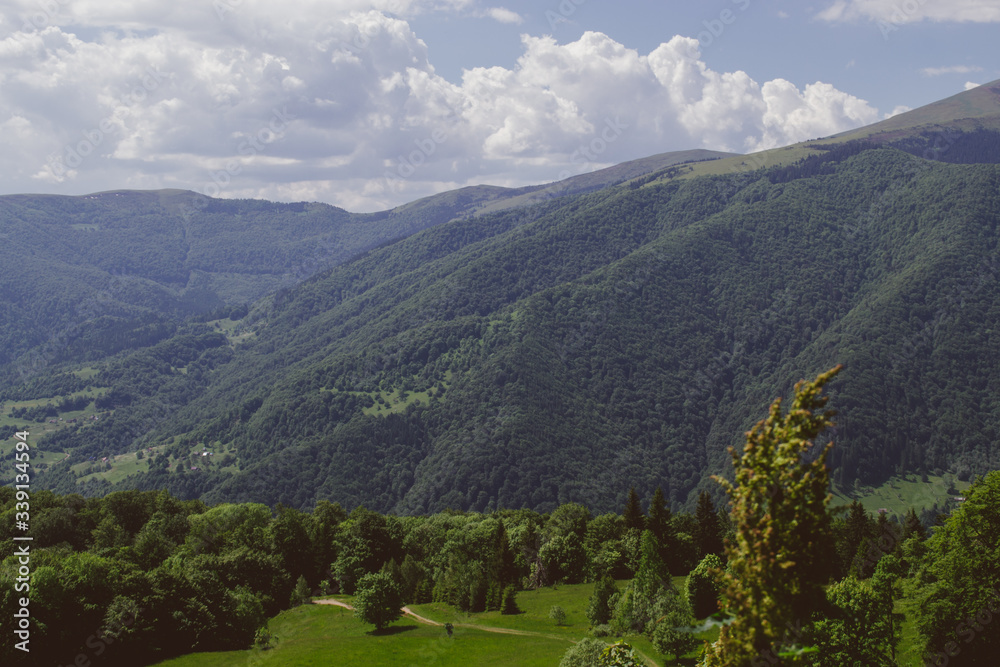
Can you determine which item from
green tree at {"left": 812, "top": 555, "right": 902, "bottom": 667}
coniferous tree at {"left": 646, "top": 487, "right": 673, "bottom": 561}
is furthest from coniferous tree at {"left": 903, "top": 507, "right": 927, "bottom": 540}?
green tree at {"left": 812, "top": 555, "right": 902, "bottom": 667}

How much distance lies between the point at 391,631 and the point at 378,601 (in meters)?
3.51

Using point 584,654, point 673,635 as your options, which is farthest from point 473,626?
point 584,654

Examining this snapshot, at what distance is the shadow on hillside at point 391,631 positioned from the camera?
67.3 meters

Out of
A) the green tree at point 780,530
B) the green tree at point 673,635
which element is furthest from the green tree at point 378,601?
the green tree at point 780,530

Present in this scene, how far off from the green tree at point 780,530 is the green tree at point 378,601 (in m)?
65.1

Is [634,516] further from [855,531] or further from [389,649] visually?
[389,649]

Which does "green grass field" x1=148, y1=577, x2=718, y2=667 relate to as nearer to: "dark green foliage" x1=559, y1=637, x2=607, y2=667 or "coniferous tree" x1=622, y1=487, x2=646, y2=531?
"dark green foliage" x1=559, y1=637, x2=607, y2=667

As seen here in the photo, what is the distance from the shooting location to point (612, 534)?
106 m

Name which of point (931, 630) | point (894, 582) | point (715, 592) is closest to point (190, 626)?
point (715, 592)

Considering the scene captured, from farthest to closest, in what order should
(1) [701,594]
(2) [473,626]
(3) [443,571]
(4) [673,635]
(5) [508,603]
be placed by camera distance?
(3) [443,571]
(5) [508,603]
(2) [473,626]
(1) [701,594]
(4) [673,635]

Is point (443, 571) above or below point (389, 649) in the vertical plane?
below

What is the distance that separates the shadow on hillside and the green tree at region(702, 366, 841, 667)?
6407cm

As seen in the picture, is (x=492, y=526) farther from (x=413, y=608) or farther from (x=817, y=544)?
(x=817, y=544)

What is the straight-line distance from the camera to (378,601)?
226 ft
